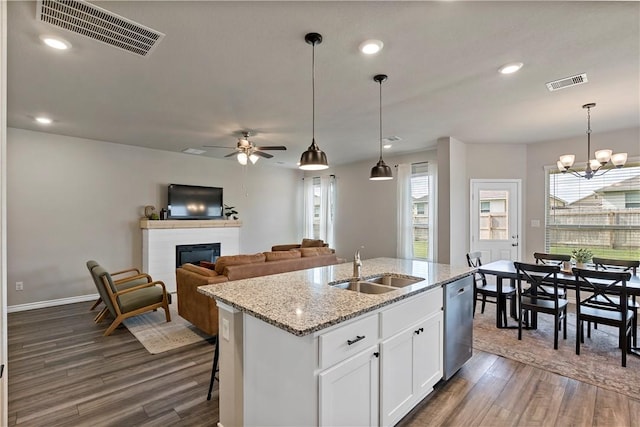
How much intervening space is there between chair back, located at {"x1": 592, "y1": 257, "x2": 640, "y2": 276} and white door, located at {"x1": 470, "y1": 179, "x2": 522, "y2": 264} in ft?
5.53

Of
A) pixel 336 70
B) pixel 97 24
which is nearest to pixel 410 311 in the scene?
pixel 336 70

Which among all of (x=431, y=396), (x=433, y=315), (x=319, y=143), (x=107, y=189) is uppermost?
(x=319, y=143)

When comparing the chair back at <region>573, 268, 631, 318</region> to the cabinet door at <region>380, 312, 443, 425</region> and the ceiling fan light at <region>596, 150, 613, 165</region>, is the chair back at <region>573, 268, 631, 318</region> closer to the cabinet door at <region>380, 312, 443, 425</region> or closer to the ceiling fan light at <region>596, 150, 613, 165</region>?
the ceiling fan light at <region>596, 150, 613, 165</region>

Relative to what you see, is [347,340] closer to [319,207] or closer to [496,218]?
[496,218]

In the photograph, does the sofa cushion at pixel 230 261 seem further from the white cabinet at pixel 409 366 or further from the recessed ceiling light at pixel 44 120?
the recessed ceiling light at pixel 44 120

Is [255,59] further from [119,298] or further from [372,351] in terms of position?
[119,298]

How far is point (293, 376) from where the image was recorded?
1.61 m

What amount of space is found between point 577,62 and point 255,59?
2.77m

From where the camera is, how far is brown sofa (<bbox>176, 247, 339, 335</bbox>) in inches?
138

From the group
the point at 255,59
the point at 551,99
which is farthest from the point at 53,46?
the point at 551,99

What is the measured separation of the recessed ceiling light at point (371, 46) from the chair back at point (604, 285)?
2.99 metres

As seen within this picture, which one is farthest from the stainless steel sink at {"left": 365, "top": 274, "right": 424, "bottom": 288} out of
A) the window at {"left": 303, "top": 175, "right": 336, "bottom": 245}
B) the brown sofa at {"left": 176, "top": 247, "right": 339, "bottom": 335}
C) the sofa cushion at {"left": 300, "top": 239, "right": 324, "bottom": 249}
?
the window at {"left": 303, "top": 175, "right": 336, "bottom": 245}

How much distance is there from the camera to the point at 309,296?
2074 millimetres

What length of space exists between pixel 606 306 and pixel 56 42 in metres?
5.60
